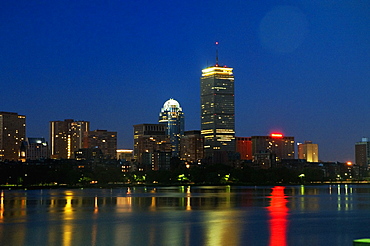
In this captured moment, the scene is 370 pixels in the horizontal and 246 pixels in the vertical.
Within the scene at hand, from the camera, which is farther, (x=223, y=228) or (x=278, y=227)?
(x=278, y=227)

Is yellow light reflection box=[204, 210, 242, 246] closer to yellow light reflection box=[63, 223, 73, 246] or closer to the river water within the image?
the river water

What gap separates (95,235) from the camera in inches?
1559

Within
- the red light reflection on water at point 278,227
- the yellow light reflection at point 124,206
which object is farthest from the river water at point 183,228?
the yellow light reflection at point 124,206

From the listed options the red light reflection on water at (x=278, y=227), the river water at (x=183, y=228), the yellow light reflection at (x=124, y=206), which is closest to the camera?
the red light reflection on water at (x=278, y=227)

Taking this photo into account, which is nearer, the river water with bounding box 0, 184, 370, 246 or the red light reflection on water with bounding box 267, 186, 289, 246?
the red light reflection on water with bounding box 267, 186, 289, 246

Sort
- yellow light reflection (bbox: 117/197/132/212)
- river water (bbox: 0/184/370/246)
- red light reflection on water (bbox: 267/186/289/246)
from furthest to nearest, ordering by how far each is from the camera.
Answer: yellow light reflection (bbox: 117/197/132/212), river water (bbox: 0/184/370/246), red light reflection on water (bbox: 267/186/289/246)

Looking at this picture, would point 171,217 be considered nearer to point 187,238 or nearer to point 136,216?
point 136,216

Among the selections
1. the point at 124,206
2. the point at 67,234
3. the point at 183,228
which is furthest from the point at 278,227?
the point at 124,206

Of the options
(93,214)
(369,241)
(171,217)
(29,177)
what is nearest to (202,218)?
(171,217)

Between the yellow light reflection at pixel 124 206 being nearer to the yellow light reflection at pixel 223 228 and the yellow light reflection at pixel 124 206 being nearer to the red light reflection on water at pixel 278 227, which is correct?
the yellow light reflection at pixel 223 228

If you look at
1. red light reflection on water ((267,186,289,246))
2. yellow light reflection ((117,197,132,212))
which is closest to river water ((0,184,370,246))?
red light reflection on water ((267,186,289,246))

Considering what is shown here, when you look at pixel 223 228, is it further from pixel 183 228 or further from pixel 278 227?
pixel 278 227

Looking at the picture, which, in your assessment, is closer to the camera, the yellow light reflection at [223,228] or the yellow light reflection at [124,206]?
the yellow light reflection at [223,228]

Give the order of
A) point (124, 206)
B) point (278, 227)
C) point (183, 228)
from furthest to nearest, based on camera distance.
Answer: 1. point (124, 206)
2. point (278, 227)
3. point (183, 228)
